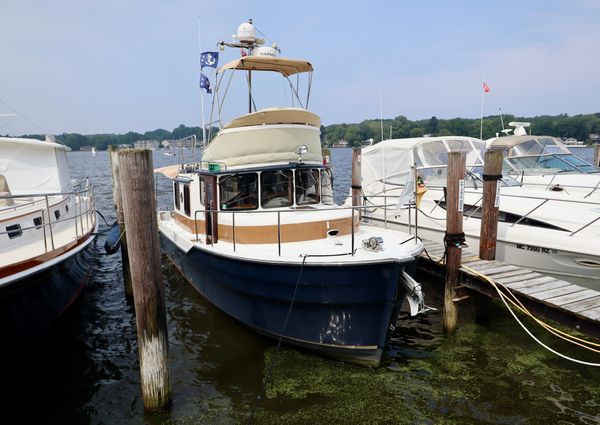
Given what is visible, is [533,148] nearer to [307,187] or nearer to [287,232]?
[307,187]

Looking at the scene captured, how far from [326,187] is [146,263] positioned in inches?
177

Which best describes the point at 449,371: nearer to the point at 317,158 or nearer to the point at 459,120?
the point at 317,158

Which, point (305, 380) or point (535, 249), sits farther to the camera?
point (535, 249)

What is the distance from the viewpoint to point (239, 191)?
26.6 ft

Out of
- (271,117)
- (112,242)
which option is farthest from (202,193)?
(112,242)

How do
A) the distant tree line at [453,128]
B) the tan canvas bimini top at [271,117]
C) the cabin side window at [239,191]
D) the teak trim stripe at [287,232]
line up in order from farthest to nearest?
the distant tree line at [453,128], the cabin side window at [239,191], the tan canvas bimini top at [271,117], the teak trim stripe at [287,232]

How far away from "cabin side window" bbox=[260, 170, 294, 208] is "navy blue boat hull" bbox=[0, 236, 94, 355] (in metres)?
3.70

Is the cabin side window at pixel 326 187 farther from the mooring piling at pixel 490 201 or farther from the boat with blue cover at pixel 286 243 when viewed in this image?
the mooring piling at pixel 490 201

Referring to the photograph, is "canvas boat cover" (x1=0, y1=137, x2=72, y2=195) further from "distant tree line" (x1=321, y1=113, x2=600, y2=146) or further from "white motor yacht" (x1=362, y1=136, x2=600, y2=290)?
"distant tree line" (x1=321, y1=113, x2=600, y2=146)

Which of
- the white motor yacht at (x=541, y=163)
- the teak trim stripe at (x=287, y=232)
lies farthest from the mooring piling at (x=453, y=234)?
the white motor yacht at (x=541, y=163)

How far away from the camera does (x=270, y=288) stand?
6.83 meters

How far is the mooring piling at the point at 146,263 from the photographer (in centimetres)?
524

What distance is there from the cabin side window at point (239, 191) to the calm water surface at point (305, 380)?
7.85 feet

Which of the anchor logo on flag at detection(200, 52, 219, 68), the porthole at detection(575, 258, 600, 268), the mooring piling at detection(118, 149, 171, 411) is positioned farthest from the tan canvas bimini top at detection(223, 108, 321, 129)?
the porthole at detection(575, 258, 600, 268)
